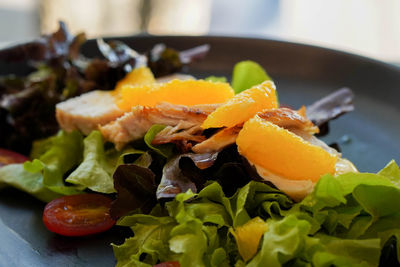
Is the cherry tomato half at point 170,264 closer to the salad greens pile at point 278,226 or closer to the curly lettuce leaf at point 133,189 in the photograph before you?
the salad greens pile at point 278,226

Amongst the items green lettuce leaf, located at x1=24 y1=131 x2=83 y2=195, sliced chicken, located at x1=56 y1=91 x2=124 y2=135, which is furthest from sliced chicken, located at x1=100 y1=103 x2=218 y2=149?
green lettuce leaf, located at x1=24 y1=131 x2=83 y2=195

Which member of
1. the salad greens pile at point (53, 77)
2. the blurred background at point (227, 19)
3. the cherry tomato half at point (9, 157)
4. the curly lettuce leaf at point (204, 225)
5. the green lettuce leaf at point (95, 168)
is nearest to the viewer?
the curly lettuce leaf at point (204, 225)

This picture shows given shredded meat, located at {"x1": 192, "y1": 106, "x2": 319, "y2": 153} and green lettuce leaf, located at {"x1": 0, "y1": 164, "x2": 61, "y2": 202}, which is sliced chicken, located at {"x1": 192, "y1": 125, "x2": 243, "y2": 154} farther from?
green lettuce leaf, located at {"x1": 0, "y1": 164, "x2": 61, "y2": 202}

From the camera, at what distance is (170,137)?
85.9 inches

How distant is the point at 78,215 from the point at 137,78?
110cm

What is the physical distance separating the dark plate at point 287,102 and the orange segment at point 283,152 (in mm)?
728

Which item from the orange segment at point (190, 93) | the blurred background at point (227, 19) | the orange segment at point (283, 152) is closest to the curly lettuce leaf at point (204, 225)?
the orange segment at point (283, 152)

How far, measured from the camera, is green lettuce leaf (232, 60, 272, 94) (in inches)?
117

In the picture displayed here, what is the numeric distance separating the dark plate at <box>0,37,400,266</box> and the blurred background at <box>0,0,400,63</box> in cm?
205

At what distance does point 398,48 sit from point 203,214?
17.5 ft

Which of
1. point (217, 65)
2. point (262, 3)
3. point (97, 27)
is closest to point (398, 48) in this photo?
point (262, 3)

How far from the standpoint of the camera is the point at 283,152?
1918mm

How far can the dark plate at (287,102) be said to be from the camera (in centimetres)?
209

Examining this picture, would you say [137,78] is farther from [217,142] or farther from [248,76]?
[217,142]
